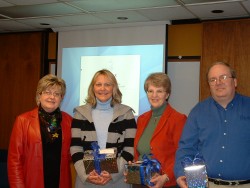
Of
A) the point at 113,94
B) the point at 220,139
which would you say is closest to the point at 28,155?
the point at 113,94

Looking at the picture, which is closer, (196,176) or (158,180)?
(196,176)

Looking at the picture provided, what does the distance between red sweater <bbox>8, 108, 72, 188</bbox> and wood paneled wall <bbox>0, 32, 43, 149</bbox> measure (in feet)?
12.1

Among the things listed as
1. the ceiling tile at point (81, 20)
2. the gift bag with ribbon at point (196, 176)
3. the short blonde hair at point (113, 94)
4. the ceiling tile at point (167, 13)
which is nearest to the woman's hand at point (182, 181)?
the gift bag with ribbon at point (196, 176)

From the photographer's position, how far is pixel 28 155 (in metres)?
2.78

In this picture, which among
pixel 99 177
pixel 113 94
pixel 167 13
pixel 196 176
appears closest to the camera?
pixel 196 176

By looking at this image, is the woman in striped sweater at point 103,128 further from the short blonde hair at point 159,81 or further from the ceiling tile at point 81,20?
the ceiling tile at point 81,20

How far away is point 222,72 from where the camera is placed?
243 cm

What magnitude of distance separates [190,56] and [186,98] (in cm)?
64

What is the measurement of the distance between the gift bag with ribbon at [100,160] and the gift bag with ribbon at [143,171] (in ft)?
0.44

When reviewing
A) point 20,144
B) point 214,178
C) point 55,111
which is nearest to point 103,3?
point 55,111

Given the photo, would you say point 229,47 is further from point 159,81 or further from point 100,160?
point 100,160

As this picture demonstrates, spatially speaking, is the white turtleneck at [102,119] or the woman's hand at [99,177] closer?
the woman's hand at [99,177]

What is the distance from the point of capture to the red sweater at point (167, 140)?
8.67 feet

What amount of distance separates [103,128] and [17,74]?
169 inches
